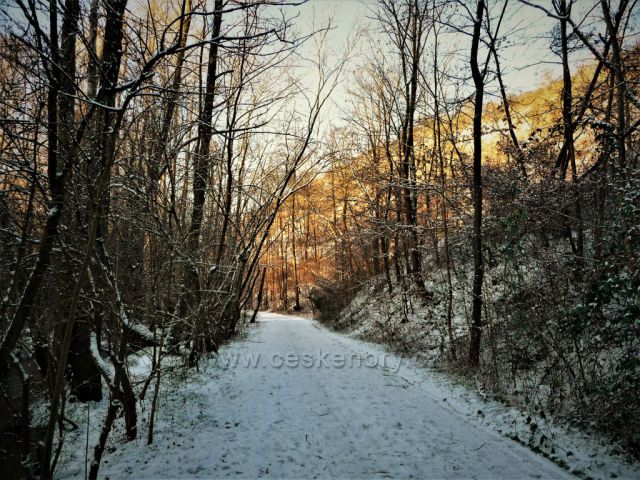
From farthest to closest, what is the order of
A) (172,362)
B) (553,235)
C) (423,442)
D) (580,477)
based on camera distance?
(553,235) → (172,362) → (423,442) → (580,477)

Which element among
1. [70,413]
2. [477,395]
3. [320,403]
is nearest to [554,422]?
[477,395]

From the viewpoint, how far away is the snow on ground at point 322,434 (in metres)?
3.73

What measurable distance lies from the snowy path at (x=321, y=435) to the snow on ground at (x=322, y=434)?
1cm

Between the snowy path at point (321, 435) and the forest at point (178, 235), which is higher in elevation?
the forest at point (178, 235)

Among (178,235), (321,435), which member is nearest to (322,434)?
(321,435)

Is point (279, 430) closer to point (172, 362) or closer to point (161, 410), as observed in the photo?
point (161, 410)

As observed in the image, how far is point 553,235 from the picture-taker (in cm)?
1056

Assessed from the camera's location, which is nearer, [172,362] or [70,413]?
[70,413]

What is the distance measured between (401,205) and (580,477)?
1095 centimetres

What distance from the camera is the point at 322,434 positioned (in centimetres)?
461

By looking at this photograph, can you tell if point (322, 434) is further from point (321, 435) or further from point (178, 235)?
point (178, 235)

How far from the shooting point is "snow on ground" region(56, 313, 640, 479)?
3.73 meters

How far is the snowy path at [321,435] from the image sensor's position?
12.3 ft

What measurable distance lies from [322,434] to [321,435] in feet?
0.10
